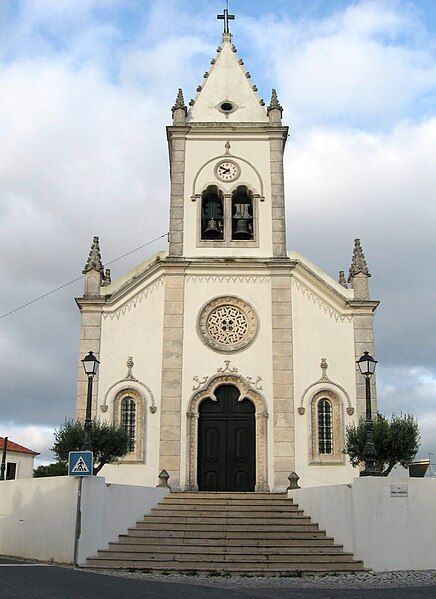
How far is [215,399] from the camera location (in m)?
23.3

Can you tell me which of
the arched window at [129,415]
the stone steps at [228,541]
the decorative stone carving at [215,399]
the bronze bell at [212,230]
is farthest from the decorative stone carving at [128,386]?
the stone steps at [228,541]

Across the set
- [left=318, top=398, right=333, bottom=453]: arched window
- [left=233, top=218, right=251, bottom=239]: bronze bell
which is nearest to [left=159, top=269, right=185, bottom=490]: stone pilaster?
[left=233, top=218, right=251, bottom=239]: bronze bell

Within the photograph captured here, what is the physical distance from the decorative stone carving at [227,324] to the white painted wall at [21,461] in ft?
98.3

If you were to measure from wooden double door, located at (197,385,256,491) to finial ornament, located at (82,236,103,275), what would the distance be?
5982 millimetres

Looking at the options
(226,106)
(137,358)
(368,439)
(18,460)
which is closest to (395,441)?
(368,439)

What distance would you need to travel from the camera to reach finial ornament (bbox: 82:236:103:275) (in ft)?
80.7

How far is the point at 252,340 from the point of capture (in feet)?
78.4

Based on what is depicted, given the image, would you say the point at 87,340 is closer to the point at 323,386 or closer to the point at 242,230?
the point at 242,230

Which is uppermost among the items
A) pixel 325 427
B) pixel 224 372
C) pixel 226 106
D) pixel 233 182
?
pixel 226 106

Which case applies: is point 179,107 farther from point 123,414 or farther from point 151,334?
point 123,414

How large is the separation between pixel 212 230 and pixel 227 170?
8.31 feet

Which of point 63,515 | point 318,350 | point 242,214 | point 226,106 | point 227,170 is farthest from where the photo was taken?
point 226,106

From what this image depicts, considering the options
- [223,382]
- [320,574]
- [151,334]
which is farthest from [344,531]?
[151,334]

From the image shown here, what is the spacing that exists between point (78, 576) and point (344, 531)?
6.34 metres
